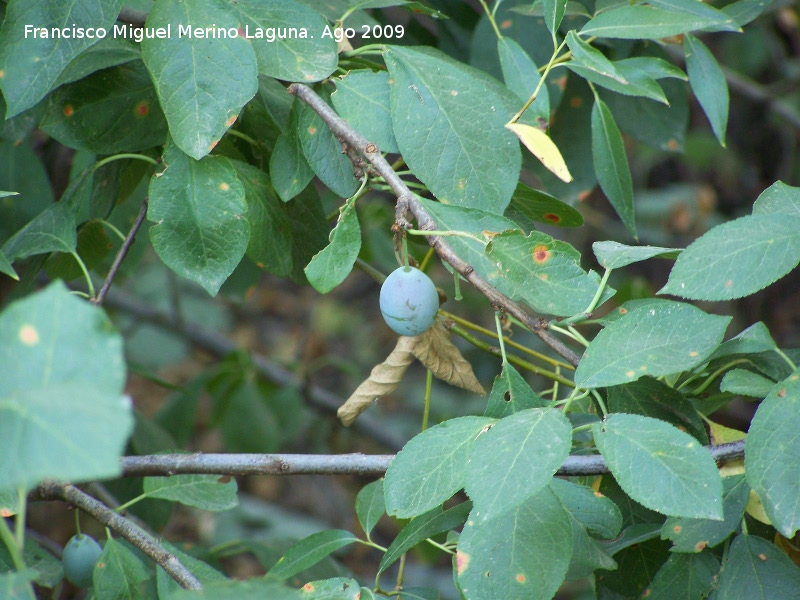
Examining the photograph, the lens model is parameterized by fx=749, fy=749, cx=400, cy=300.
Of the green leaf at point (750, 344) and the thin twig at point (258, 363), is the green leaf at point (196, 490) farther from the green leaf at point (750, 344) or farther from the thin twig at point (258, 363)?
the thin twig at point (258, 363)

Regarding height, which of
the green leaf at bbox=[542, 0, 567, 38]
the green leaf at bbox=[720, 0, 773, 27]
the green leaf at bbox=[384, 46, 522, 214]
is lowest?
the green leaf at bbox=[384, 46, 522, 214]

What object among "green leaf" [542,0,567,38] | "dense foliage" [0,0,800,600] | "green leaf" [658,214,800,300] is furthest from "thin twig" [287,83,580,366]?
"green leaf" [542,0,567,38]

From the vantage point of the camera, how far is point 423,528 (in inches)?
28.6

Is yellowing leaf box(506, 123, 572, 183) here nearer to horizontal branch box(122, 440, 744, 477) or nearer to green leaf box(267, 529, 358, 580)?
horizontal branch box(122, 440, 744, 477)

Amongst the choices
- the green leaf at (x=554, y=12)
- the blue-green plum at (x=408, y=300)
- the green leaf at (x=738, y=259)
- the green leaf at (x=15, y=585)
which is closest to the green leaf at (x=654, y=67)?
the green leaf at (x=554, y=12)

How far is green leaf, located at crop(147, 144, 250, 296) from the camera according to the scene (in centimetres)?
76

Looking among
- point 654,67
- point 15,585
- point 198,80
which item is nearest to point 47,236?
point 198,80

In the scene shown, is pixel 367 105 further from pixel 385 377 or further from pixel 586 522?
pixel 586 522

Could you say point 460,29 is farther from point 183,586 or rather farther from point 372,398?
point 183,586

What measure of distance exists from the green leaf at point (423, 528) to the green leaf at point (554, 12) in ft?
1.60

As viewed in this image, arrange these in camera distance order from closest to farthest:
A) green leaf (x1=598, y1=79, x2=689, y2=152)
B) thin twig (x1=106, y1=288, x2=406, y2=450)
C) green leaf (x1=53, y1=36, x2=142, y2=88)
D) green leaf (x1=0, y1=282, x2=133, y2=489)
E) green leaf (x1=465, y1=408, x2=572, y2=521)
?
green leaf (x1=0, y1=282, x2=133, y2=489) < green leaf (x1=465, y1=408, x2=572, y2=521) < green leaf (x1=53, y1=36, x2=142, y2=88) < green leaf (x1=598, y1=79, x2=689, y2=152) < thin twig (x1=106, y1=288, x2=406, y2=450)

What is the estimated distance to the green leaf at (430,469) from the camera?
2.00 ft

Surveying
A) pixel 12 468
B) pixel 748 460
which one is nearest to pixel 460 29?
pixel 748 460

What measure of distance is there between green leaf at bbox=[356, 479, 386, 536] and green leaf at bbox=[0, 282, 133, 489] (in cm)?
50
